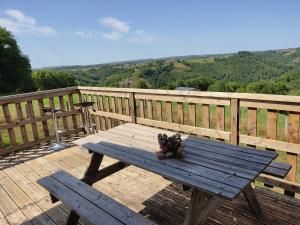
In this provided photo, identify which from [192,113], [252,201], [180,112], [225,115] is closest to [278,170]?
[252,201]

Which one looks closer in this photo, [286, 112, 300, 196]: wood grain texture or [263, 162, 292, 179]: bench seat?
[263, 162, 292, 179]: bench seat

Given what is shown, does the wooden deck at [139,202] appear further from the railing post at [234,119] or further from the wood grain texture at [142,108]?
the wood grain texture at [142,108]

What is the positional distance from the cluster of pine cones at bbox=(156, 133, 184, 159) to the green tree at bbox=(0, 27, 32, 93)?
95.4 feet

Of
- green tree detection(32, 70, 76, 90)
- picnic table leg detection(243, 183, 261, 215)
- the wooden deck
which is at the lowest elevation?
green tree detection(32, 70, 76, 90)

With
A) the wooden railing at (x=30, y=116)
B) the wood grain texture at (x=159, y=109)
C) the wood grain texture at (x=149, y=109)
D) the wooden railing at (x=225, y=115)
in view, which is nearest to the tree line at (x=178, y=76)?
the wooden railing at (x=30, y=116)

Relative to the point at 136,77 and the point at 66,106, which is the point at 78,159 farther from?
the point at 136,77

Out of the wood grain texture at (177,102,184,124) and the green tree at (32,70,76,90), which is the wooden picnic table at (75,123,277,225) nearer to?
the wood grain texture at (177,102,184,124)

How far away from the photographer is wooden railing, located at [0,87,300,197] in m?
2.60

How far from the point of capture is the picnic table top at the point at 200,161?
1548 millimetres

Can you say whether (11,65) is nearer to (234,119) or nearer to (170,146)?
(234,119)

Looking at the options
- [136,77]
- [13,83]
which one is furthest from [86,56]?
[136,77]

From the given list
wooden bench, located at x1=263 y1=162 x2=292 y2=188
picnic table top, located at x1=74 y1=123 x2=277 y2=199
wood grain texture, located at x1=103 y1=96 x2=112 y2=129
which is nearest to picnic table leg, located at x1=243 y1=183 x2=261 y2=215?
wooden bench, located at x1=263 y1=162 x2=292 y2=188

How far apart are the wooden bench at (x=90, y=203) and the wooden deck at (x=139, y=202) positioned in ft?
1.85

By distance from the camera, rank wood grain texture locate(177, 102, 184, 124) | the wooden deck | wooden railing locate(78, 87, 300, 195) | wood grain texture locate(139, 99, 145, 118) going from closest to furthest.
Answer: the wooden deck < wooden railing locate(78, 87, 300, 195) < wood grain texture locate(177, 102, 184, 124) < wood grain texture locate(139, 99, 145, 118)
